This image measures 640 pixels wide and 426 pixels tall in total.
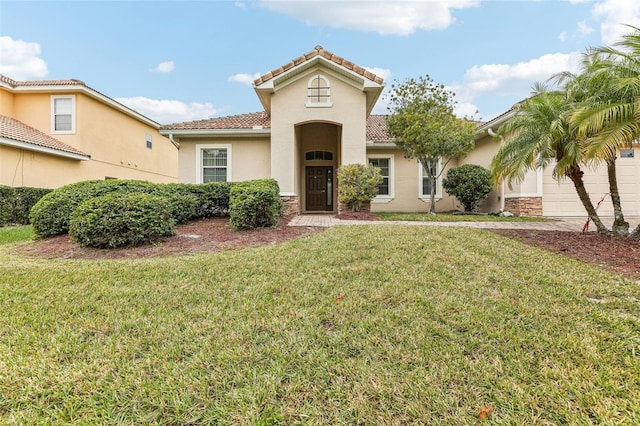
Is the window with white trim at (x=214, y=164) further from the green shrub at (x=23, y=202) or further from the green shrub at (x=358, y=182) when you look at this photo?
the green shrub at (x=23, y=202)

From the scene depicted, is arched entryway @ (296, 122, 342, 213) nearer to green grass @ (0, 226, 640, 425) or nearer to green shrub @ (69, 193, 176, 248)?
green shrub @ (69, 193, 176, 248)

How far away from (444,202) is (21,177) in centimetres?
1943

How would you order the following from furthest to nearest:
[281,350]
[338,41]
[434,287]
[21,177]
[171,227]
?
[338,41]
[21,177]
[171,227]
[434,287]
[281,350]

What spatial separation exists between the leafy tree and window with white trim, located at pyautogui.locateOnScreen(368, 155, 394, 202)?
2.65m

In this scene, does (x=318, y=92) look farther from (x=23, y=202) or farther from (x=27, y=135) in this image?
(x=27, y=135)

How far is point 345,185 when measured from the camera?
39.9 ft

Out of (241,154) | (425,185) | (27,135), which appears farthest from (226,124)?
(425,185)

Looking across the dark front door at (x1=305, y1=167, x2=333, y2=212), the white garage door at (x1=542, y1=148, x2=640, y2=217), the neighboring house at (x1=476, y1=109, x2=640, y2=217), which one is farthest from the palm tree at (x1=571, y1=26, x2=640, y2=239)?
the dark front door at (x1=305, y1=167, x2=333, y2=212)

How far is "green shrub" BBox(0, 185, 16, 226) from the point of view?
11.7 m

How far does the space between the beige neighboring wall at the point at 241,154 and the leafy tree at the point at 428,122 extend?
5838 mm

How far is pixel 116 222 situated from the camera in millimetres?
6820

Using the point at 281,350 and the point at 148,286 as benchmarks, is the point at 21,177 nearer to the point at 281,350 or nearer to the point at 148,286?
the point at 148,286

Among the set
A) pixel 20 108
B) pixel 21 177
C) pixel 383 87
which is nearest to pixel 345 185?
pixel 383 87

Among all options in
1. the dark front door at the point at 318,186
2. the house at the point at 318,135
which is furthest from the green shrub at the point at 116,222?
the dark front door at the point at 318,186
